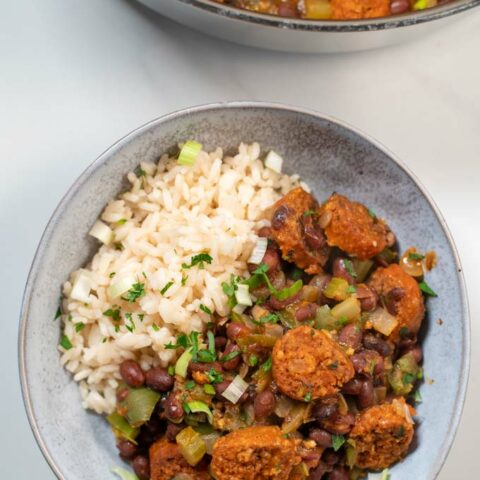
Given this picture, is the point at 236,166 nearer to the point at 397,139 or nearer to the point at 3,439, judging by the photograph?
the point at 397,139

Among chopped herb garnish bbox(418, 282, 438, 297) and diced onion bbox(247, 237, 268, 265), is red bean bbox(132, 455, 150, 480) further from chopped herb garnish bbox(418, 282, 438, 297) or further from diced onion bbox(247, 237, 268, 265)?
chopped herb garnish bbox(418, 282, 438, 297)

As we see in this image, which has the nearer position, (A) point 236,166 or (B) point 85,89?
(A) point 236,166

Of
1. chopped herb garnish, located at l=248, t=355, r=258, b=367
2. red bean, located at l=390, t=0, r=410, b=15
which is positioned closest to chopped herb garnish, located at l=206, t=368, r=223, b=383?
chopped herb garnish, located at l=248, t=355, r=258, b=367

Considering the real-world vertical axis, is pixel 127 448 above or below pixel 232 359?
below

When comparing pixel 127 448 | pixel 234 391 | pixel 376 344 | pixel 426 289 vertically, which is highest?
pixel 426 289

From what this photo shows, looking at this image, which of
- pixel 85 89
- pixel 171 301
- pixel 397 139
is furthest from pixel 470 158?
pixel 85 89

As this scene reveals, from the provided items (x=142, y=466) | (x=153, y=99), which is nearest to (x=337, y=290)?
(x=142, y=466)

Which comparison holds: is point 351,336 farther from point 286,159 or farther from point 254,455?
point 286,159
